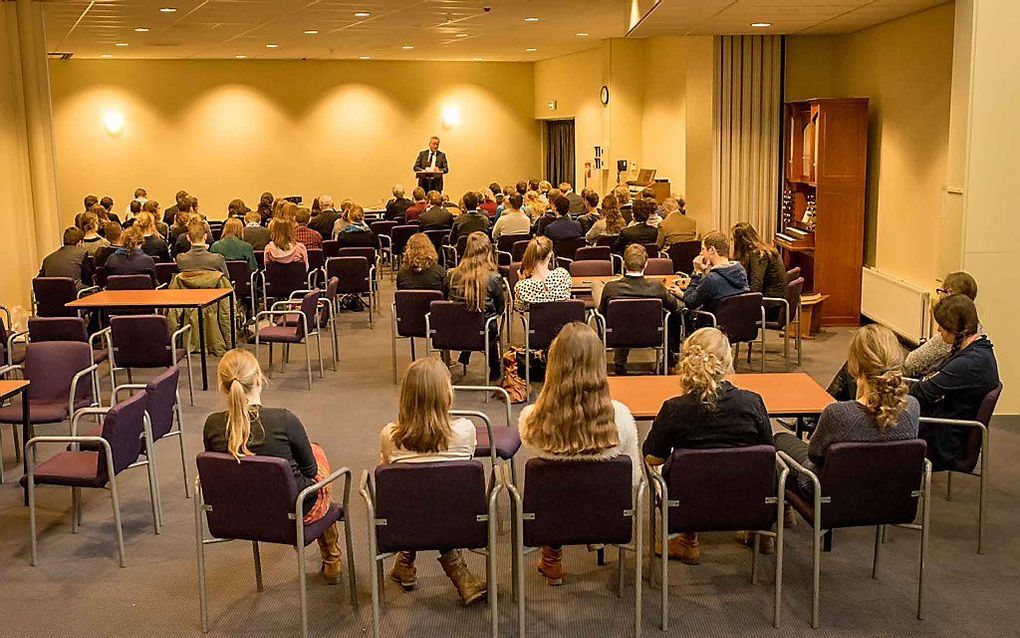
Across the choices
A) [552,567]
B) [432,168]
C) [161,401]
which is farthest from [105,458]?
[432,168]

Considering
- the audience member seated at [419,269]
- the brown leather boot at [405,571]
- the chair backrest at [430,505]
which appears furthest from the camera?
the audience member seated at [419,269]

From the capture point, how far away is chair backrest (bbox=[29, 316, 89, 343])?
7.67 meters

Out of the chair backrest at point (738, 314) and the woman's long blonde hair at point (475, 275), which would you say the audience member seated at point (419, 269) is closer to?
the woman's long blonde hair at point (475, 275)

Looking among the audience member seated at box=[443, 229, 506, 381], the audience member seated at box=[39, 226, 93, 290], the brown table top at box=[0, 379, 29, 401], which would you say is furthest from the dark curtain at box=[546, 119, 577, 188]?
the brown table top at box=[0, 379, 29, 401]

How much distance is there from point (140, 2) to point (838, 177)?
7425mm

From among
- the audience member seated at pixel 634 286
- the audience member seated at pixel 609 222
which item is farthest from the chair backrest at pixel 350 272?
the audience member seated at pixel 634 286

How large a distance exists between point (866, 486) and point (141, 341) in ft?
17.8

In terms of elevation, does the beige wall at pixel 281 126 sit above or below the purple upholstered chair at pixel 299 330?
above

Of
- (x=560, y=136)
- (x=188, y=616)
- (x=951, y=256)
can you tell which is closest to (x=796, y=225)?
(x=951, y=256)

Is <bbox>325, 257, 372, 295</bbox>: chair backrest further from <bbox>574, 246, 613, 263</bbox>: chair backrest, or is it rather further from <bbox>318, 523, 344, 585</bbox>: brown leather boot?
<bbox>318, 523, 344, 585</bbox>: brown leather boot

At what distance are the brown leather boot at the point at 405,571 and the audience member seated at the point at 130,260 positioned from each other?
595 centimetres

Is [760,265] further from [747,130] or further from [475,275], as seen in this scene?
[747,130]

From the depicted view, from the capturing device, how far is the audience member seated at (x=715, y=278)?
8.50 meters

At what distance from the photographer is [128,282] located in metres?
9.62
